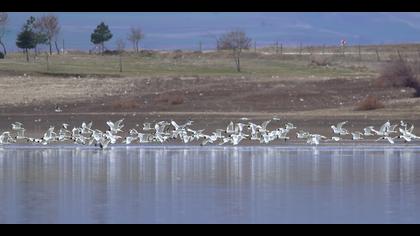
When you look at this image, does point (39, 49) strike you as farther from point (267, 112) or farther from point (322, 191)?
point (322, 191)

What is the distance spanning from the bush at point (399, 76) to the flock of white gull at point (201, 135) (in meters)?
7.92

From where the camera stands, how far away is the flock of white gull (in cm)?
3206

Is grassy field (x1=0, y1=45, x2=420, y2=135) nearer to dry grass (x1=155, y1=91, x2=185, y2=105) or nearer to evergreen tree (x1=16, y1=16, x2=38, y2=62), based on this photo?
dry grass (x1=155, y1=91, x2=185, y2=105)

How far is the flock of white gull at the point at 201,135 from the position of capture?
32062mm

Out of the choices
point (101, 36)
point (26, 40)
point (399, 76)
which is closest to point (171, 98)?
point (399, 76)

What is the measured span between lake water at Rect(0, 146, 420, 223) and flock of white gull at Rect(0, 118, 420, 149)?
58cm

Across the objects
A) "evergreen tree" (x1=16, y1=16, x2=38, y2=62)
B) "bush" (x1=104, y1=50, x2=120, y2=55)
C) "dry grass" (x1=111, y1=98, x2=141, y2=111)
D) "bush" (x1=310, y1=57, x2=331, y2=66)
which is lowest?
"dry grass" (x1=111, y1=98, x2=141, y2=111)

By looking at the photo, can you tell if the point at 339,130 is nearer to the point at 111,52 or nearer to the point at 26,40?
the point at 26,40

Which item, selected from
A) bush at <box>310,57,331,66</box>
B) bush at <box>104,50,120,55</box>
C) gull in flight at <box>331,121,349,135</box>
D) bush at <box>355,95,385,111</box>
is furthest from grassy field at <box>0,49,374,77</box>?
gull in flight at <box>331,121,349,135</box>

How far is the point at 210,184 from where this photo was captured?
22.6 metres

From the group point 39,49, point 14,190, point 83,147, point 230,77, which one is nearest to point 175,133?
point 83,147

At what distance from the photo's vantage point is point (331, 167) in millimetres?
26000

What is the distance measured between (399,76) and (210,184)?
70.6 ft

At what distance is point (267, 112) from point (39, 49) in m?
37.9
